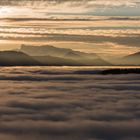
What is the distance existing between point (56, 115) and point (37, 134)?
82.0 ft

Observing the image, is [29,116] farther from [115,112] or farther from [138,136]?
[138,136]

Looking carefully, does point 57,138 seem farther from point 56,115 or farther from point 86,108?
point 86,108

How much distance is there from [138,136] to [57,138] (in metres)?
9.85

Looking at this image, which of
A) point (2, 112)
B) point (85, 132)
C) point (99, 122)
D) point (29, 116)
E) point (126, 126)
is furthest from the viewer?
point (2, 112)

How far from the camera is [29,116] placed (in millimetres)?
75938

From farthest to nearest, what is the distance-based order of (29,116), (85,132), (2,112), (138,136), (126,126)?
(2,112), (29,116), (126,126), (85,132), (138,136)

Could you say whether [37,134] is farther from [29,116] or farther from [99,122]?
[29,116]

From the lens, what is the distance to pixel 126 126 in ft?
207

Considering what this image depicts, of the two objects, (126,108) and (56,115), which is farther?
(126,108)

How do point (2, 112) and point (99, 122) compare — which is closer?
point (99, 122)

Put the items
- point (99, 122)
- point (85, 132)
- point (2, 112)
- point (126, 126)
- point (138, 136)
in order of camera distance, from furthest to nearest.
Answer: point (2, 112) < point (99, 122) < point (126, 126) < point (85, 132) < point (138, 136)

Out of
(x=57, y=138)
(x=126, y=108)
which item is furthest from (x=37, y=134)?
(x=126, y=108)

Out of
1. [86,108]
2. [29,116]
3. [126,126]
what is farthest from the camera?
[86,108]

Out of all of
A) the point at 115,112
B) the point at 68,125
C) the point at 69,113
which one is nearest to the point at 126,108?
the point at 115,112
